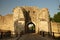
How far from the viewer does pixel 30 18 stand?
29.2 meters

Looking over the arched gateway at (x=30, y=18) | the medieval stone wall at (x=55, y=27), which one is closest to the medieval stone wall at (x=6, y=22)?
the arched gateway at (x=30, y=18)

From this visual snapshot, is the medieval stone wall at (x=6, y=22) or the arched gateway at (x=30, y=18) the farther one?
the medieval stone wall at (x=6, y=22)

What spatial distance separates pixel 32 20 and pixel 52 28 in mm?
4130

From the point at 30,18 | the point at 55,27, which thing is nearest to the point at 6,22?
the point at 30,18

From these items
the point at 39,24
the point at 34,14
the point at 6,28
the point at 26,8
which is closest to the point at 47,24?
the point at 39,24

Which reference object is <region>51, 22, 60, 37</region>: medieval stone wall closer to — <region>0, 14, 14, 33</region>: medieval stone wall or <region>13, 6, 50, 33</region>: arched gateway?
<region>13, 6, 50, 33</region>: arched gateway

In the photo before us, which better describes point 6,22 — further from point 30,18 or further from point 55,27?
point 55,27

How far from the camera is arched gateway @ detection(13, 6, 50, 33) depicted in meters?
27.1

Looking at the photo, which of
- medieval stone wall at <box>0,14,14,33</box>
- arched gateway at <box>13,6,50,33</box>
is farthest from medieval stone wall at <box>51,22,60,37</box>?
medieval stone wall at <box>0,14,14,33</box>

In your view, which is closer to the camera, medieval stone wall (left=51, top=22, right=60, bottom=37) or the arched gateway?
the arched gateway

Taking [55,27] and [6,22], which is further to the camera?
[6,22]

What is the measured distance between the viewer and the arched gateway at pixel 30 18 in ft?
88.8

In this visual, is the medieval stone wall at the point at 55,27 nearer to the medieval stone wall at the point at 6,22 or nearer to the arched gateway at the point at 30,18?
the arched gateway at the point at 30,18

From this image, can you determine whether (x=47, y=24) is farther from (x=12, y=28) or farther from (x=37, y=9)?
(x=12, y=28)
